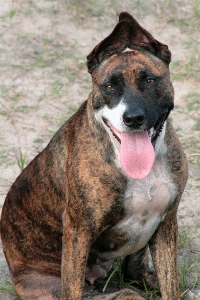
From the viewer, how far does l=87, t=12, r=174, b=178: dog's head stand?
13.3 feet

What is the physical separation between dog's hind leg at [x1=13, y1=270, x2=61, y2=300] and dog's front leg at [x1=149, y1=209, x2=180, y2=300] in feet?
2.20

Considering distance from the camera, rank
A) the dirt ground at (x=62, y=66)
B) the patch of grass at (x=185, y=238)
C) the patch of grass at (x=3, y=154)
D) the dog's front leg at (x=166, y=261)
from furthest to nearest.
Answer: the dirt ground at (x=62, y=66) → the patch of grass at (x=3, y=154) → the patch of grass at (x=185, y=238) → the dog's front leg at (x=166, y=261)

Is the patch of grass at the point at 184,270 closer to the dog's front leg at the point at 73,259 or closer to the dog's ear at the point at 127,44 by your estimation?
the dog's front leg at the point at 73,259

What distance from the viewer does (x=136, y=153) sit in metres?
4.11

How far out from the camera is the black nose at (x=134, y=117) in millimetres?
3982

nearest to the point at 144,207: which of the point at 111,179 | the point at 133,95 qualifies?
the point at 111,179

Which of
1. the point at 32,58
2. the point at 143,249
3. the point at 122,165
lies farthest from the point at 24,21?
the point at 122,165

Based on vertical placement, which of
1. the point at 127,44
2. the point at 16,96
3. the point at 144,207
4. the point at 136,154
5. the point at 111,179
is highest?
the point at 127,44

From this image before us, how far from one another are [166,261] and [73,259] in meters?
0.71

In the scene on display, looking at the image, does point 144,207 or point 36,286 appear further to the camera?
point 36,286

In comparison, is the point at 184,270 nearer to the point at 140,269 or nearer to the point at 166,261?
the point at 140,269

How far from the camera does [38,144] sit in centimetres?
695

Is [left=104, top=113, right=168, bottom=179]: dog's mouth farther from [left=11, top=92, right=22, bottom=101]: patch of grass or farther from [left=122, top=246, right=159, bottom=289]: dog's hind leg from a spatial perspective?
[left=11, top=92, right=22, bottom=101]: patch of grass

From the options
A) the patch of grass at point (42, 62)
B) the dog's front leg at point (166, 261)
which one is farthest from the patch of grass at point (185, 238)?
the patch of grass at point (42, 62)
